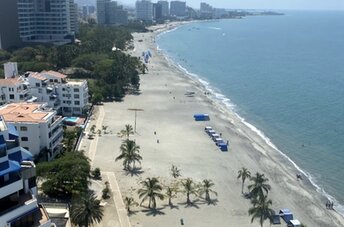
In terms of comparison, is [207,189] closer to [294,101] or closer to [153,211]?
[153,211]

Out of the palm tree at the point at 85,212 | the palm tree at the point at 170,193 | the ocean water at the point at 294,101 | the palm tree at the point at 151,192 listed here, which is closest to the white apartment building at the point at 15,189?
the palm tree at the point at 85,212

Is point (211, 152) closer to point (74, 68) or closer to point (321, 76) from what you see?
point (74, 68)

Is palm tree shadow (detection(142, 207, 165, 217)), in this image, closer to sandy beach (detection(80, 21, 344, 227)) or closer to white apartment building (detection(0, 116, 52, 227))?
sandy beach (detection(80, 21, 344, 227))

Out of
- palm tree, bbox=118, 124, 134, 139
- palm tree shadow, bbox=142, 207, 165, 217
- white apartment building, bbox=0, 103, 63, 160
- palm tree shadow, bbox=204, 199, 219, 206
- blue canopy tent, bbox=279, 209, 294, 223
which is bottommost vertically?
blue canopy tent, bbox=279, 209, 294, 223

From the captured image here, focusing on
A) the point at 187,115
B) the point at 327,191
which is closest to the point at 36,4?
the point at 187,115

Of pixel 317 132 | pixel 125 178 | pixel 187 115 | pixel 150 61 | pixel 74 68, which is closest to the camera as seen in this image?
pixel 125 178

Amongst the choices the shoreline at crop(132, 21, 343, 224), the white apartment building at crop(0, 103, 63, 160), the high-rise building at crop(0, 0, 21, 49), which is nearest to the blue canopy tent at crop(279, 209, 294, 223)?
the shoreline at crop(132, 21, 343, 224)

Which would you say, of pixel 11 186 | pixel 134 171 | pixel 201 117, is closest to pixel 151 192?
pixel 134 171
